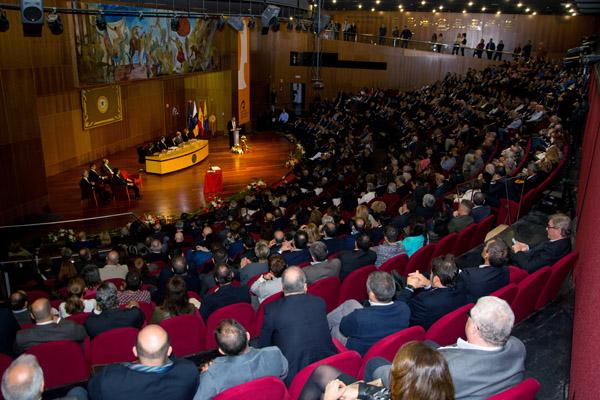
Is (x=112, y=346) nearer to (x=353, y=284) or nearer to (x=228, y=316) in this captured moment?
(x=228, y=316)

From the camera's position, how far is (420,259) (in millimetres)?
5156

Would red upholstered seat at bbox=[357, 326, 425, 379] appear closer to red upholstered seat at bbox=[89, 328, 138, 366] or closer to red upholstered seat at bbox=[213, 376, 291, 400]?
red upholstered seat at bbox=[213, 376, 291, 400]

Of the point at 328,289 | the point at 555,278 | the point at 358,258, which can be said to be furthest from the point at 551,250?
the point at 328,289

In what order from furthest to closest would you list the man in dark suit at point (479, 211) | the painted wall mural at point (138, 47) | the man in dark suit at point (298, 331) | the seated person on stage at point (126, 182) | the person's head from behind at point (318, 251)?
the painted wall mural at point (138, 47)
the seated person on stage at point (126, 182)
the man in dark suit at point (479, 211)
the person's head from behind at point (318, 251)
the man in dark suit at point (298, 331)

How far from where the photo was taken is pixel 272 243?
20.3 ft

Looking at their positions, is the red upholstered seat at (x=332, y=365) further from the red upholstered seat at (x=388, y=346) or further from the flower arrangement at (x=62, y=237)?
the flower arrangement at (x=62, y=237)

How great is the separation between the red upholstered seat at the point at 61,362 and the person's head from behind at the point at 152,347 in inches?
52.4

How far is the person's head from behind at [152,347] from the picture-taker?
8.34 ft

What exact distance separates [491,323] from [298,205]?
711cm

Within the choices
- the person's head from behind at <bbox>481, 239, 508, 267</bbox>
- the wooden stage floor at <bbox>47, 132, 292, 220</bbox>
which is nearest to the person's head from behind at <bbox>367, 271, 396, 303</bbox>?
the person's head from behind at <bbox>481, 239, 508, 267</bbox>

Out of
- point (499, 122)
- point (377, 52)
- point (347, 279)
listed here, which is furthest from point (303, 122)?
point (347, 279)

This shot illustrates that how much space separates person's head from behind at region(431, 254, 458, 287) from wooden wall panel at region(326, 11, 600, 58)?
2368cm

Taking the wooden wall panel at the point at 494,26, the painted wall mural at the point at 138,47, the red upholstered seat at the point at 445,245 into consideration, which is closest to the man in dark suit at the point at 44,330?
the red upholstered seat at the point at 445,245

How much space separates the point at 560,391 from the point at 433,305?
952 mm
